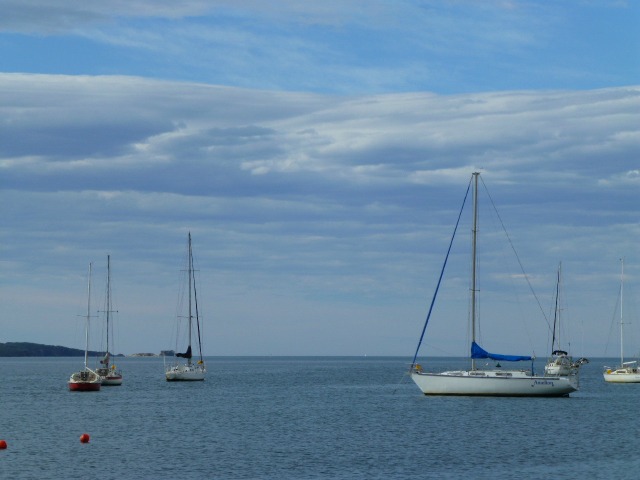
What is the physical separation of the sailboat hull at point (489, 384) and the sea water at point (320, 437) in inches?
38.9

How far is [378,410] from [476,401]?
800 centimetres

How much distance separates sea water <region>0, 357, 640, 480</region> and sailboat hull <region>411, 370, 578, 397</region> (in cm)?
99

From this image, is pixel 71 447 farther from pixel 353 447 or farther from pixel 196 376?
pixel 196 376

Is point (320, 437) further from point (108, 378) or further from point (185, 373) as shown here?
point (185, 373)

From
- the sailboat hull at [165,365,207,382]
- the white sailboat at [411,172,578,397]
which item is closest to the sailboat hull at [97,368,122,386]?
the sailboat hull at [165,365,207,382]

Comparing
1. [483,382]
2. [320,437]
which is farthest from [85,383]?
[320,437]

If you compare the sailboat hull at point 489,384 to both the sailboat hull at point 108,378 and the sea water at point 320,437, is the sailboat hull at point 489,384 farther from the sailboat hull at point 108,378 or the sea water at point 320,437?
the sailboat hull at point 108,378

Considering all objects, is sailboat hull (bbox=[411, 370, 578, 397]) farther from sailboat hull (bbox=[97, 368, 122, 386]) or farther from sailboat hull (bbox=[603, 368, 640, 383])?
sailboat hull (bbox=[603, 368, 640, 383])

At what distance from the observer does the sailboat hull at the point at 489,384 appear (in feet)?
275

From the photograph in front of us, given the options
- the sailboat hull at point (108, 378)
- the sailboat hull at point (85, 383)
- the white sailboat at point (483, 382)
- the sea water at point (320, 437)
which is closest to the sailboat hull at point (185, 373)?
the sailboat hull at point (108, 378)

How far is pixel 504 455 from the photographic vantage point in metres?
53.5

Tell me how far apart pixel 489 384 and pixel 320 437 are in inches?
1006

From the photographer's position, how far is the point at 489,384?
275ft

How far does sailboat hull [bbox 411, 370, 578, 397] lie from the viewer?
83.9 meters
